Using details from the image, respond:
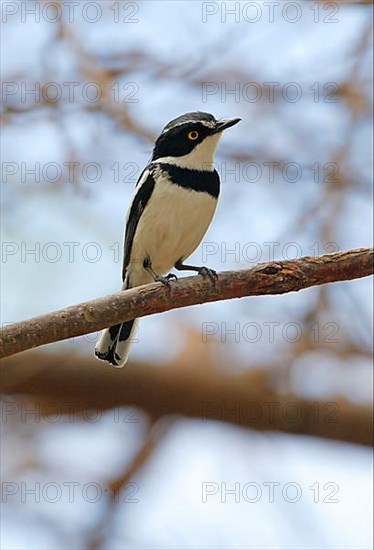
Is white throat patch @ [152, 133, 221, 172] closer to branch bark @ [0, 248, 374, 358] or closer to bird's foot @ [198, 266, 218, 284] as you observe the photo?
bird's foot @ [198, 266, 218, 284]

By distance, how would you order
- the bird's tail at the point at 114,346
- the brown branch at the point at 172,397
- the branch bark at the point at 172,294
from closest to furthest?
the branch bark at the point at 172,294 → the bird's tail at the point at 114,346 → the brown branch at the point at 172,397

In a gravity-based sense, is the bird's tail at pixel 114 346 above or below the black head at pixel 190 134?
below

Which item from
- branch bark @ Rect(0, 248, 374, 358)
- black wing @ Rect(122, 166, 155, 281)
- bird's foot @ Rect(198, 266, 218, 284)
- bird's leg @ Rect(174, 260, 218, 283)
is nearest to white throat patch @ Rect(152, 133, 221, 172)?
black wing @ Rect(122, 166, 155, 281)

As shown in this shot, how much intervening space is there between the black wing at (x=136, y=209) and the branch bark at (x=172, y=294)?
3.42 feet

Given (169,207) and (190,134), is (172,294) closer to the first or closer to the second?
(169,207)

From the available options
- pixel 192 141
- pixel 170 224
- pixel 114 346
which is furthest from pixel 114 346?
pixel 192 141

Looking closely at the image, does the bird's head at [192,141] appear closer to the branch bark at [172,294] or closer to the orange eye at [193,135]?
the orange eye at [193,135]

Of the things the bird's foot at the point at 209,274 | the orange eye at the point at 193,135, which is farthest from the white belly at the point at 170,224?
the bird's foot at the point at 209,274

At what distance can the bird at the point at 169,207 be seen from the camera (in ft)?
12.6

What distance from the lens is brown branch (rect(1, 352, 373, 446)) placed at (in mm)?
4336

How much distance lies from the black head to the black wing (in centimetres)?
12

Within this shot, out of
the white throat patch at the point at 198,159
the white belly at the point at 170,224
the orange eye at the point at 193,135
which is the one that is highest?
the orange eye at the point at 193,135

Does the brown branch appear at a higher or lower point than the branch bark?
higher

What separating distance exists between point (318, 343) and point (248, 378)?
1.39 ft
